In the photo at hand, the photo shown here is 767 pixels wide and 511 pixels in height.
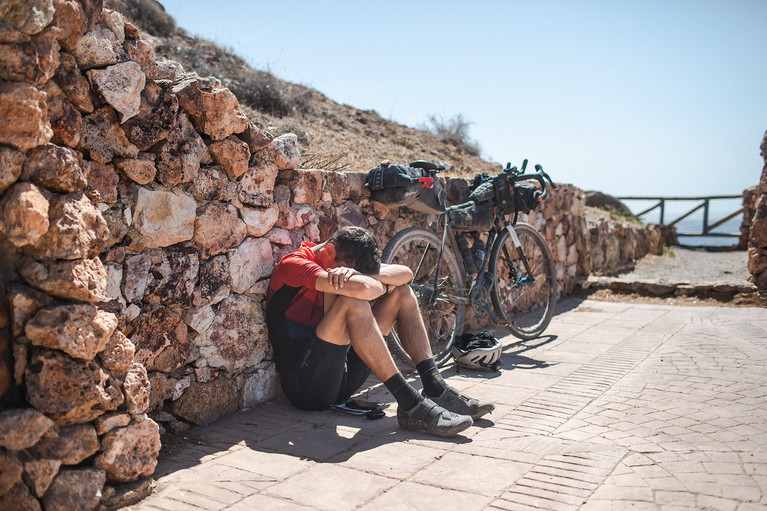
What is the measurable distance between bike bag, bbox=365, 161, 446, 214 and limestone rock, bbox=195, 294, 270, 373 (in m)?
1.25

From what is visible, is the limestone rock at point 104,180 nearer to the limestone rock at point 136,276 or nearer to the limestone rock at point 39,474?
the limestone rock at point 136,276

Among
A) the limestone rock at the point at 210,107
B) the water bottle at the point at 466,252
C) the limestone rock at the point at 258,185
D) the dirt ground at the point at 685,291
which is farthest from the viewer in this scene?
the dirt ground at the point at 685,291

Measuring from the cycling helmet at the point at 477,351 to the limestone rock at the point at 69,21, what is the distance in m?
2.93

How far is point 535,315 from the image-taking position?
6246 mm

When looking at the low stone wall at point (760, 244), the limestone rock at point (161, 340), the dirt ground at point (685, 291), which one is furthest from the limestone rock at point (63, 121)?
the low stone wall at point (760, 244)

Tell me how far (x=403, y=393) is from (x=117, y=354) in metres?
1.32

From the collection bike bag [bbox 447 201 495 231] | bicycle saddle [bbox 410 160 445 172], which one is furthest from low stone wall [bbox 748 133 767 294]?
bicycle saddle [bbox 410 160 445 172]

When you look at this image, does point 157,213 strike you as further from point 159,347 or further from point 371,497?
point 371,497

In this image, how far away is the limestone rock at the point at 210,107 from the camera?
2.96m

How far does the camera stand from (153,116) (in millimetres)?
2785

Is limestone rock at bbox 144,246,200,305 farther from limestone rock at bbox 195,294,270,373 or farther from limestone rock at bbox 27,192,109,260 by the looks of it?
limestone rock at bbox 27,192,109,260

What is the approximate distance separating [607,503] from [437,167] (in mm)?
2699

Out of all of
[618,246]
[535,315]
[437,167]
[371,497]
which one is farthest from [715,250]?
[371,497]

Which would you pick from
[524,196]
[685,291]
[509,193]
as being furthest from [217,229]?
[685,291]
